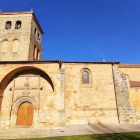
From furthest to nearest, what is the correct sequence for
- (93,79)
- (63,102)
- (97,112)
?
(93,79) < (97,112) < (63,102)

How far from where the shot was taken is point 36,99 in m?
10.2

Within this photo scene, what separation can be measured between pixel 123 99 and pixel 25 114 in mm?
8776

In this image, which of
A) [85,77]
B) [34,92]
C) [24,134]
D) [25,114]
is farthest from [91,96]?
[25,114]

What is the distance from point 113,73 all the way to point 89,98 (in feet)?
11.0

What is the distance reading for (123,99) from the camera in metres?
9.82

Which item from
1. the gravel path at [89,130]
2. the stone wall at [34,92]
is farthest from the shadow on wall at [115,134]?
the stone wall at [34,92]

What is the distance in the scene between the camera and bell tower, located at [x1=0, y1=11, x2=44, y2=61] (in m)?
12.7

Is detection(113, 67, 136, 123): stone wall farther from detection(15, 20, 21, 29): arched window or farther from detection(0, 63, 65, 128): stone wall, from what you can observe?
detection(15, 20, 21, 29): arched window

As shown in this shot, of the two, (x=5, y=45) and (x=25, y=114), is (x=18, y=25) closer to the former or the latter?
(x=5, y=45)

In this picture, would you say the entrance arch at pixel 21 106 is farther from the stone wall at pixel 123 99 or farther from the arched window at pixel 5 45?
the stone wall at pixel 123 99

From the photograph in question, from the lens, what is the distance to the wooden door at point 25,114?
993 cm

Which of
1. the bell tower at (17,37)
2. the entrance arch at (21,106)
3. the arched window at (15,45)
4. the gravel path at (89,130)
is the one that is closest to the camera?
the gravel path at (89,130)

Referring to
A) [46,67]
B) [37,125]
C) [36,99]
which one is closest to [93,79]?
[46,67]

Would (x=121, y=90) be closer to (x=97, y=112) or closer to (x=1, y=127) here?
(x=97, y=112)
